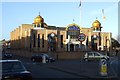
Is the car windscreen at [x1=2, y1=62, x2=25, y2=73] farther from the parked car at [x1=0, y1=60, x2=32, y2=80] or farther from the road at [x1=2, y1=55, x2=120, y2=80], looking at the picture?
the road at [x1=2, y1=55, x2=120, y2=80]

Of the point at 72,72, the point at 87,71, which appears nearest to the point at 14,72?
the point at 72,72

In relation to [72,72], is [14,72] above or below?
above

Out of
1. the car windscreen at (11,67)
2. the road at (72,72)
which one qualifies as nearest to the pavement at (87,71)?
the road at (72,72)

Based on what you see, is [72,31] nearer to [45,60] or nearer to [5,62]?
[45,60]

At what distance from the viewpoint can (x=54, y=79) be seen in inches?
821

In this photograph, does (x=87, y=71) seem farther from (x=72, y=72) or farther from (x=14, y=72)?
(x=14, y=72)

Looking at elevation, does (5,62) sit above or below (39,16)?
below

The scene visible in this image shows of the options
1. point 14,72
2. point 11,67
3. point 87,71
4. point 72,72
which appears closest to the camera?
point 14,72

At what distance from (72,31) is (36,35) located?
47.7 ft

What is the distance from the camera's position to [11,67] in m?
13.5

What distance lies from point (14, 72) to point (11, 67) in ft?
2.04

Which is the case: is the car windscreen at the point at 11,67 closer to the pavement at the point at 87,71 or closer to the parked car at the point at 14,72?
the parked car at the point at 14,72

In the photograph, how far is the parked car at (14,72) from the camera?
41.5ft

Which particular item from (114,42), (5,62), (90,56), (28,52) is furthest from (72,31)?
(5,62)
